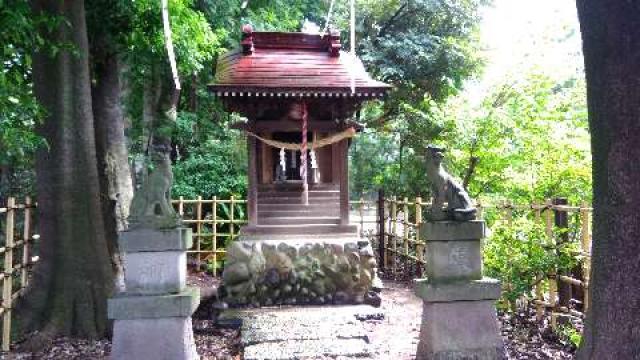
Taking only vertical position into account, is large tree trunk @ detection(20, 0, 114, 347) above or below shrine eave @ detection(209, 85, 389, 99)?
below

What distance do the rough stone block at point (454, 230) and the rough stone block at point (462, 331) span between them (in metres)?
0.72

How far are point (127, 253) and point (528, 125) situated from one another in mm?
8031

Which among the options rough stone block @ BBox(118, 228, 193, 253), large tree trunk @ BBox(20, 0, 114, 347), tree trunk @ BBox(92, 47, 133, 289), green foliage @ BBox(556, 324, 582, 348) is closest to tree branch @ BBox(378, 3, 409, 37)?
tree trunk @ BBox(92, 47, 133, 289)

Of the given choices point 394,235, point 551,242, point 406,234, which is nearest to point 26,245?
point 551,242

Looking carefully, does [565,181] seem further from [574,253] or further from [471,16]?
[471,16]

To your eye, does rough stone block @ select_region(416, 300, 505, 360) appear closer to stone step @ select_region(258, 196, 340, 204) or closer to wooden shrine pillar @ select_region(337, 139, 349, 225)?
wooden shrine pillar @ select_region(337, 139, 349, 225)

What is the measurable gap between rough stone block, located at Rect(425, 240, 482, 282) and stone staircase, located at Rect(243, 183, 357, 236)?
4.37 m

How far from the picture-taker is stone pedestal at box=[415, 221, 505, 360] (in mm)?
5855

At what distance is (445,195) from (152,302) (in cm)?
345

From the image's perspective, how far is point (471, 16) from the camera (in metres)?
16.1

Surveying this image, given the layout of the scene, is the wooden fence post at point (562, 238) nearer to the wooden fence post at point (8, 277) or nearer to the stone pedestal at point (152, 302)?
the stone pedestal at point (152, 302)

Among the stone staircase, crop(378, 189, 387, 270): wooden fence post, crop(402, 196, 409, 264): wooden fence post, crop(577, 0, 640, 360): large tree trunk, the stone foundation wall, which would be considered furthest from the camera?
crop(378, 189, 387, 270): wooden fence post

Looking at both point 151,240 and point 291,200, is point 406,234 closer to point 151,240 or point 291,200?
point 291,200

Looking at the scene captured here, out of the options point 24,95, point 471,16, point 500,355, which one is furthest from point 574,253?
point 471,16
